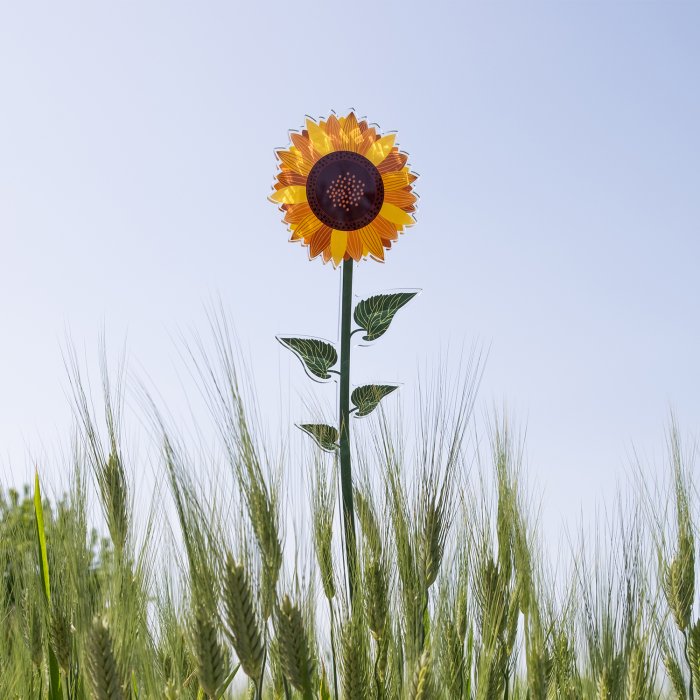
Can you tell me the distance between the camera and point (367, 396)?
264 cm

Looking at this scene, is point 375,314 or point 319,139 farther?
point 319,139

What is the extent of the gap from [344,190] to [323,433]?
86 centimetres

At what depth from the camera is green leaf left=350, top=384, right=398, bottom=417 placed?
8.56 feet

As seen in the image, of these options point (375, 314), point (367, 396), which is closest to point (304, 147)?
point (375, 314)

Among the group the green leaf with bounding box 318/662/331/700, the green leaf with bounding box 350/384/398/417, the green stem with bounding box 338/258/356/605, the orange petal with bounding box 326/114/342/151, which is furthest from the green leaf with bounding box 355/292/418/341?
the green leaf with bounding box 318/662/331/700

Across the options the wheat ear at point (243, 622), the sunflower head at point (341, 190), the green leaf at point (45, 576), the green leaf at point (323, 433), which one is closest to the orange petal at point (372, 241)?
the sunflower head at point (341, 190)

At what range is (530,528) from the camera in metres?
2.21

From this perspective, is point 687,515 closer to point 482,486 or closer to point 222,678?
point 482,486

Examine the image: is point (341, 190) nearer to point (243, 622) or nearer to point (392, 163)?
point (392, 163)

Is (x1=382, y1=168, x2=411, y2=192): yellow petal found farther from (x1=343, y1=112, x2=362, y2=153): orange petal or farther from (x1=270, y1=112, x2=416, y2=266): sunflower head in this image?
(x1=343, y1=112, x2=362, y2=153): orange petal

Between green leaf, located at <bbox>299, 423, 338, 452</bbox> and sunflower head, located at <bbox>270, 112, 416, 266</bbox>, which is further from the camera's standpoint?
sunflower head, located at <bbox>270, 112, 416, 266</bbox>

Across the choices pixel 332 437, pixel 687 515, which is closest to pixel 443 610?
pixel 332 437

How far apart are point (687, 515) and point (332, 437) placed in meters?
1.01

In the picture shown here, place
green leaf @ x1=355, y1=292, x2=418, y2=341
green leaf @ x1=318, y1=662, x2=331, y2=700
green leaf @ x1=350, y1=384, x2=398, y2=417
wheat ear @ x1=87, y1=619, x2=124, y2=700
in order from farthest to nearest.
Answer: green leaf @ x1=355, y1=292, x2=418, y2=341 → green leaf @ x1=350, y1=384, x2=398, y2=417 → green leaf @ x1=318, y1=662, x2=331, y2=700 → wheat ear @ x1=87, y1=619, x2=124, y2=700
